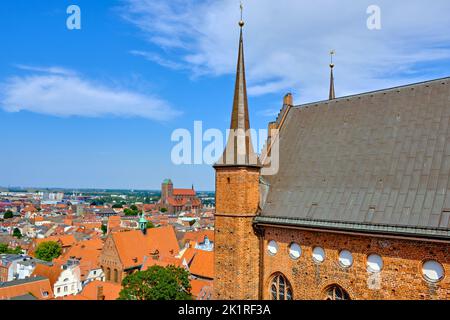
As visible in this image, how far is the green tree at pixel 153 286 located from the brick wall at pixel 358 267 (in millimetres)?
20121

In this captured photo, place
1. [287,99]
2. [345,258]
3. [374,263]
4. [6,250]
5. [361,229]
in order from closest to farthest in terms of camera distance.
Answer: [374,263] < [361,229] < [345,258] < [287,99] < [6,250]

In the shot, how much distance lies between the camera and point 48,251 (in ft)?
262

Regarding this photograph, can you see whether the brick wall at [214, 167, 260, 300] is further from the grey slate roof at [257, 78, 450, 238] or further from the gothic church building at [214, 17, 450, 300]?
the grey slate roof at [257, 78, 450, 238]

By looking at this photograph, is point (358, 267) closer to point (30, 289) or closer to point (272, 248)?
point (272, 248)

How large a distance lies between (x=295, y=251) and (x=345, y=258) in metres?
2.45

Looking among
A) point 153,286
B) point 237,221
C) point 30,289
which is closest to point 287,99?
point 237,221

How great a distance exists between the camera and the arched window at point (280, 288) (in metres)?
17.1

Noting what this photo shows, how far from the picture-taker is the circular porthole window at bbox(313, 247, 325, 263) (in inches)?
619

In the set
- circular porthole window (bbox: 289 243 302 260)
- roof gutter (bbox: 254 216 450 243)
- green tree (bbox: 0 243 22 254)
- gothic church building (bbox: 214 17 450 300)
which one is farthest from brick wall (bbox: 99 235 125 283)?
circular porthole window (bbox: 289 243 302 260)

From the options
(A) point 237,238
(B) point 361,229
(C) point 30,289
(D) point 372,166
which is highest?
(D) point 372,166

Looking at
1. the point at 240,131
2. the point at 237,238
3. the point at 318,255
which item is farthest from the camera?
the point at 240,131

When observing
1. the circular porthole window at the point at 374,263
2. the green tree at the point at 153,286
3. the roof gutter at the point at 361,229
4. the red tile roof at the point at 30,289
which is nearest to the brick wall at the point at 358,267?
the circular porthole window at the point at 374,263

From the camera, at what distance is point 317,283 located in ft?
51.8

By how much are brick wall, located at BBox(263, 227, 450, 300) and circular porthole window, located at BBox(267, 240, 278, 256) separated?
17cm
